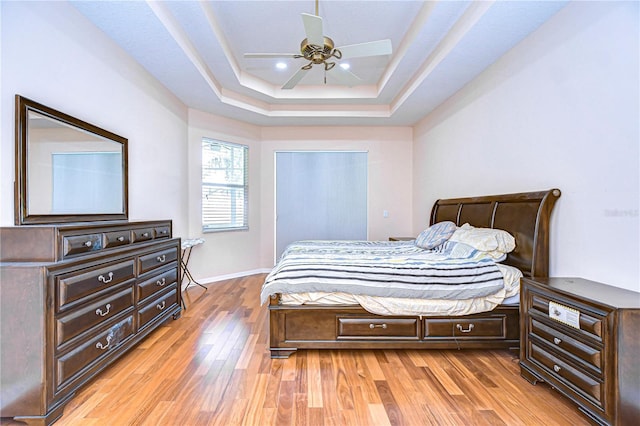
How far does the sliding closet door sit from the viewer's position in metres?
5.18

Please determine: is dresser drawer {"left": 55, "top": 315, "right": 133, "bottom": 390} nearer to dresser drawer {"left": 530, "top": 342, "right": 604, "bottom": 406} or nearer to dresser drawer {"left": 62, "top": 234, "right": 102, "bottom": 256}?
dresser drawer {"left": 62, "top": 234, "right": 102, "bottom": 256}

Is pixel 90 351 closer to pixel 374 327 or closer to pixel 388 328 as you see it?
pixel 374 327

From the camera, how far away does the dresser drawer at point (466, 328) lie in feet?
7.35

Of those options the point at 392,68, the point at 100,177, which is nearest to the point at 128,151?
the point at 100,177

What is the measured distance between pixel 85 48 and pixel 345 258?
2770mm

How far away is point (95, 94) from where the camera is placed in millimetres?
2469

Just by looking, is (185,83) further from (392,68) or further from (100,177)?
(392,68)

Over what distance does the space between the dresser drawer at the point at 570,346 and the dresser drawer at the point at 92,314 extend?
284 cm

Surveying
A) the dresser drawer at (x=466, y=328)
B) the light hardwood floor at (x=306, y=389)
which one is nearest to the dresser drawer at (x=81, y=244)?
the light hardwood floor at (x=306, y=389)

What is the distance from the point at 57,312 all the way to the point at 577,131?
11.5 feet

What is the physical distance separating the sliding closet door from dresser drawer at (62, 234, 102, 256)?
339 centimetres

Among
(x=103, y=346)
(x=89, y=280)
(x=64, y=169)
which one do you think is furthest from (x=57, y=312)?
(x=64, y=169)

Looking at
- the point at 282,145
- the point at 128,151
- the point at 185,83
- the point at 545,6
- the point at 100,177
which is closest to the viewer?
the point at 545,6

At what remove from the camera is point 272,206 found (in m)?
5.20
